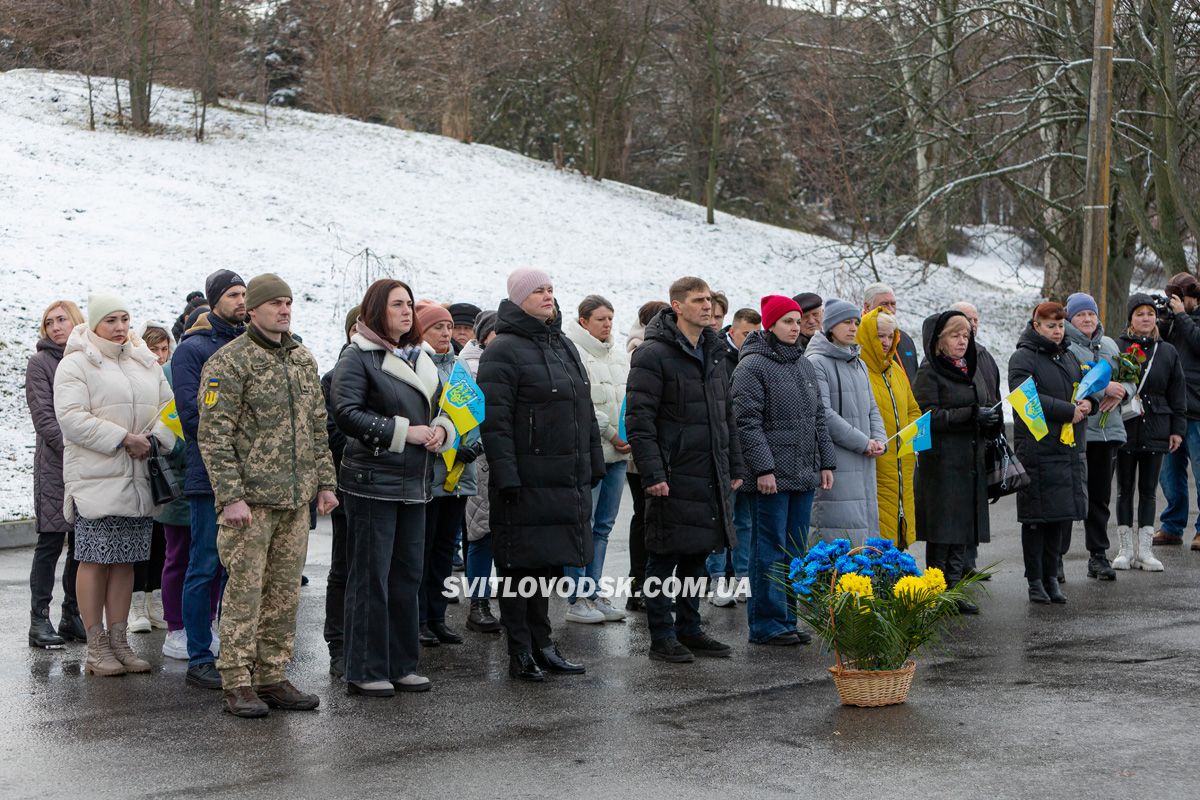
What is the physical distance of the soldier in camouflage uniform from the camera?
6.95 meters

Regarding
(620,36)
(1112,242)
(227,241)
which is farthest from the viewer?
(620,36)

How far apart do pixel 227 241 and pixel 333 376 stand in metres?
17.2

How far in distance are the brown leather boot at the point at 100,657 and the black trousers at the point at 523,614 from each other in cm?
214

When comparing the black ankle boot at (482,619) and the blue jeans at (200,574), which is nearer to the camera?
the blue jeans at (200,574)

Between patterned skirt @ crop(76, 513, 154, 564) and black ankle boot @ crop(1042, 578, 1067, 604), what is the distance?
6.10 meters

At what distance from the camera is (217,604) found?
8.85m

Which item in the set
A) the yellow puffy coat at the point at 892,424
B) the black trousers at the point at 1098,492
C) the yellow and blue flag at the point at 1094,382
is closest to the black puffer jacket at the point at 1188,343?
the black trousers at the point at 1098,492

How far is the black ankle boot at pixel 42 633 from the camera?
865cm

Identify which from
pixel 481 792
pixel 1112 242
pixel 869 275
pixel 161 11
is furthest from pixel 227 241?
pixel 481 792

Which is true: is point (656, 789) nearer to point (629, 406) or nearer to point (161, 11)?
point (629, 406)

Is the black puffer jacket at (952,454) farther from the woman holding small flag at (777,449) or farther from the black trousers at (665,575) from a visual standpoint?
the black trousers at (665,575)

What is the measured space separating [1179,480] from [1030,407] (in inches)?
144

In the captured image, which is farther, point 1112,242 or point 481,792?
point 1112,242

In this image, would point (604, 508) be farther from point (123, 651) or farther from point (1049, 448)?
point (123, 651)
